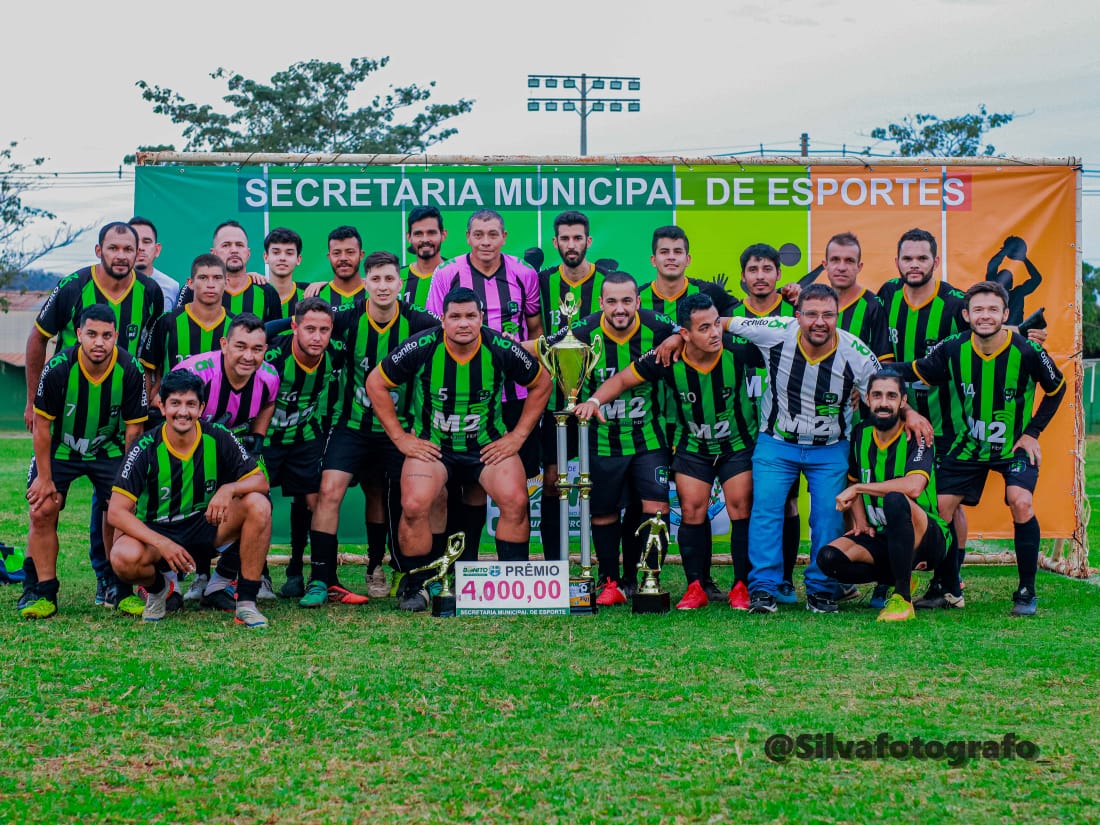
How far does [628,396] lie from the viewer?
6.57 metres

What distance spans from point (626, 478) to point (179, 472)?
7.33 ft

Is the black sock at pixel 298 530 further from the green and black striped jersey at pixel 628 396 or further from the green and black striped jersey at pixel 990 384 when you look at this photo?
the green and black striped jersey at pixel 990 384

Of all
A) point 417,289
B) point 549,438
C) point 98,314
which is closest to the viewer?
point 98,314

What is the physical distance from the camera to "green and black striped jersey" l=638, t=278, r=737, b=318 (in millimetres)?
7031

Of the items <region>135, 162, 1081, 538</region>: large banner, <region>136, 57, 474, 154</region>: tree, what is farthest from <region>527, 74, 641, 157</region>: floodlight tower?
<region>135, 162, 1081, 538</region>: large banner

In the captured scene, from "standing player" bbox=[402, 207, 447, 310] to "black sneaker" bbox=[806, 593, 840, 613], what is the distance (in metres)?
2.60

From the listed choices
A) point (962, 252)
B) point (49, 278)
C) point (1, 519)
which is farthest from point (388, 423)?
point (49, 278)

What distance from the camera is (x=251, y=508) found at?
19.8 feet

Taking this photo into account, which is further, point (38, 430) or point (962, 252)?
point (962, 252)

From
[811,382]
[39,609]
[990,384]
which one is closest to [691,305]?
[811,382]

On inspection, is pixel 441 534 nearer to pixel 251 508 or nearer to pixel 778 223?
pixel 251 508

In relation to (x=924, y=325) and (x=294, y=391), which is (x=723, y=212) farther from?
(x=294, y=391)

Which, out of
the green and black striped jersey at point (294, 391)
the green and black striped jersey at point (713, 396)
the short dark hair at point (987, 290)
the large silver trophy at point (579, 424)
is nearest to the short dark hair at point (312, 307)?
the green and black striped jersey at point (294, 391)

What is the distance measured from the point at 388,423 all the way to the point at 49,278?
7521 cm
